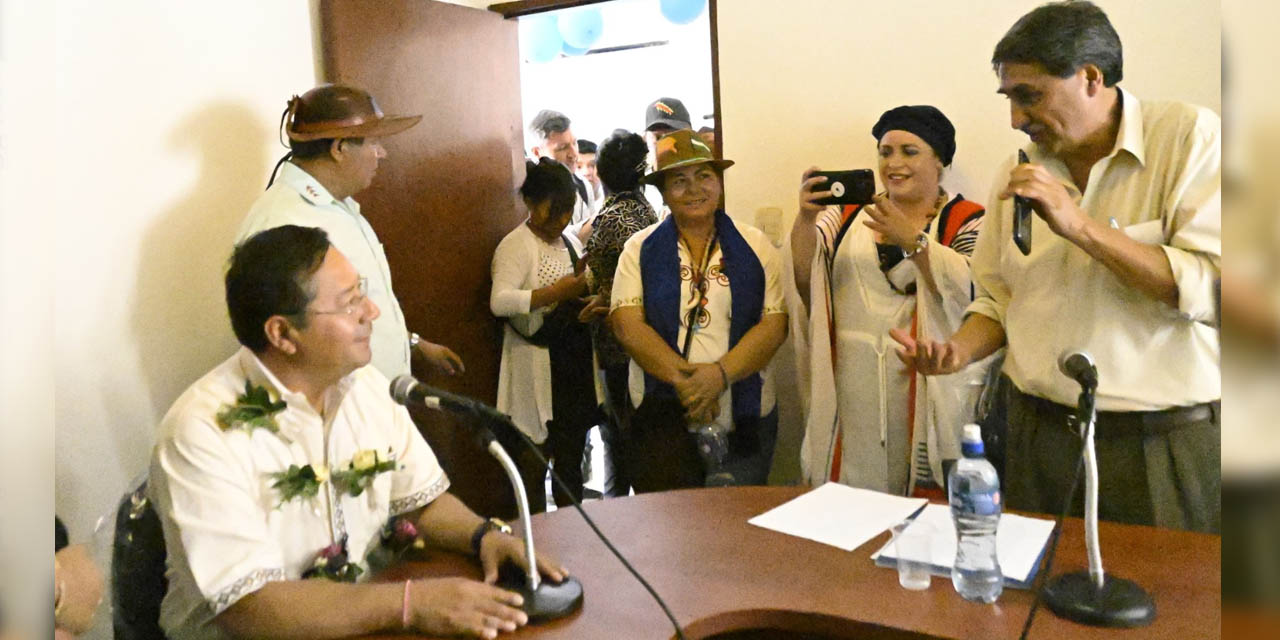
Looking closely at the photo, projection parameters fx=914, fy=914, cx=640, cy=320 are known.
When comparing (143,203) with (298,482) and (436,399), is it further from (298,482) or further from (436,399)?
(436,399)

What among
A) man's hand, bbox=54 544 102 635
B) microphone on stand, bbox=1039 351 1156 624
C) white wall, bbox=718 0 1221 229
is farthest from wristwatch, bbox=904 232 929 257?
man's hand, bbox=54 544 102 635

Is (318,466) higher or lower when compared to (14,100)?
lower

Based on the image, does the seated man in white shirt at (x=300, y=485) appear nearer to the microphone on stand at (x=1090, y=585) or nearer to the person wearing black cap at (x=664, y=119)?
the microphone on stand at (x=1090, y=585)

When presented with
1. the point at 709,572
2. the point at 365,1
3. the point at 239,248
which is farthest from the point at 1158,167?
the point at 365,1

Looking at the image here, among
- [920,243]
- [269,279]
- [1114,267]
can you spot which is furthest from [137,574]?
[920,243]

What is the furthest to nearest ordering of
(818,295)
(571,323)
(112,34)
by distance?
(571,323) < (818,295) < (112,34)

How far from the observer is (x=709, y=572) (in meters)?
1.46

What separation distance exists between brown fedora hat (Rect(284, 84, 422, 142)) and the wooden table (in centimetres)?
115

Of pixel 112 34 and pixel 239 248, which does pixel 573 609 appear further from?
pixel 112 34

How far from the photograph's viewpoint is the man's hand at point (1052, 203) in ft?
4.80

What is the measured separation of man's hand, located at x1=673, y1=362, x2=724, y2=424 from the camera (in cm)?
245

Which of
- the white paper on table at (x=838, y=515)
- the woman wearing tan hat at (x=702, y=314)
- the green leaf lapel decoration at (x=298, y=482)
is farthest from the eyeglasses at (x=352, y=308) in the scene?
the woman wearing tan hat at (x=702, y=314)

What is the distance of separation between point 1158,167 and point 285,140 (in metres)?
2.13

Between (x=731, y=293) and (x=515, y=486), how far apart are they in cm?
131
